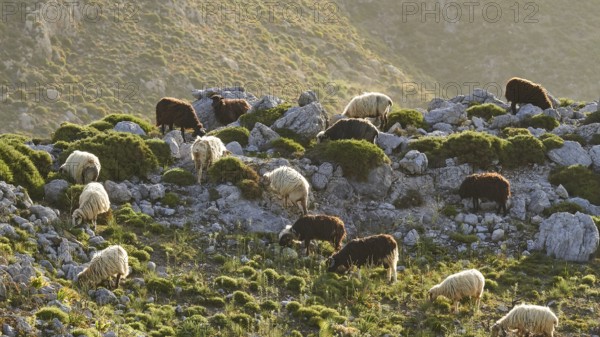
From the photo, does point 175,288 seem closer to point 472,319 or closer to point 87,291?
point 87,291

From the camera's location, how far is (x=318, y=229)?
22.2 meters

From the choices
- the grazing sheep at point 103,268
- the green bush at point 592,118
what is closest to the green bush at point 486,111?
the green bush at point 592,118

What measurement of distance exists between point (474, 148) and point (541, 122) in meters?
5.02

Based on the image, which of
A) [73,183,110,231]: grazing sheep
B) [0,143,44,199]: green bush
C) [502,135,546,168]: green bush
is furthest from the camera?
[502,135,546,168]: green bush

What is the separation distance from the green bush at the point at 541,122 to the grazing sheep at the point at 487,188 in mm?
6970

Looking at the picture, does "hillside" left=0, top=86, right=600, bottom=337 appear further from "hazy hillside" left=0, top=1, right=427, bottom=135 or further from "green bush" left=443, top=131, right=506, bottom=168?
"hazy hillside" left=0, top=1, right=427, bottom=135

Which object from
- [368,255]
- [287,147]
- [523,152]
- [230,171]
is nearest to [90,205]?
[230,171]

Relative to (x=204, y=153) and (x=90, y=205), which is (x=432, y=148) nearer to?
(x=204, y=153)

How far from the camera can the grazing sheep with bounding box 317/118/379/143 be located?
2866 centimetres

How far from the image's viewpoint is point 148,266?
20.2 m

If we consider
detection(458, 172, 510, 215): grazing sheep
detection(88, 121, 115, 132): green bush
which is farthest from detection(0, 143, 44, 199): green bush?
detection(458, 172, 510, 215): grazing sheep

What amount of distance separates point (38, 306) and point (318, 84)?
186 ft

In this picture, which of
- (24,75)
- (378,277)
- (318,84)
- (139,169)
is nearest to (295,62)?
(318,84)

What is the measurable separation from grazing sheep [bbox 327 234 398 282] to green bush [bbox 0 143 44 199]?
28.2ft
